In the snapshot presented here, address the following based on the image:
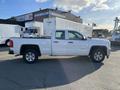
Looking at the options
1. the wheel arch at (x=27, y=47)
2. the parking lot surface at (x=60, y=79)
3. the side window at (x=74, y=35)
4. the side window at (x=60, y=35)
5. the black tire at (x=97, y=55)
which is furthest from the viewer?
the black tire at (x=97, y=55)

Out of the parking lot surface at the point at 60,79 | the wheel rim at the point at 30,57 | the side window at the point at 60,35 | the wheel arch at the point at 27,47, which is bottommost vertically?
the parking lot surface at the point at 60,79

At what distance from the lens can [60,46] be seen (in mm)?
12680

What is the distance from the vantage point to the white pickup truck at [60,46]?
40.8ft

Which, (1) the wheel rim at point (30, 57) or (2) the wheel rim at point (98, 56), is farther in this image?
(2) the wheel rim at point (98, 56)

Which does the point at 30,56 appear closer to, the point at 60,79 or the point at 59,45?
the point at 59,45

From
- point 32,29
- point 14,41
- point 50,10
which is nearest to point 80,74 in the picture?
point 14,41

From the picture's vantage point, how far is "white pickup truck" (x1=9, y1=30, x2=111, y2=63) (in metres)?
12.4

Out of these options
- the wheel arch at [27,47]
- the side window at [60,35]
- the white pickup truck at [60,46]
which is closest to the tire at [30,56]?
the white pickup truck at [60,46]

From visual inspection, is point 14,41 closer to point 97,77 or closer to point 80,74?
point 80,74

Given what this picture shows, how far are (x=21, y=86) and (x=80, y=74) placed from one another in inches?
119

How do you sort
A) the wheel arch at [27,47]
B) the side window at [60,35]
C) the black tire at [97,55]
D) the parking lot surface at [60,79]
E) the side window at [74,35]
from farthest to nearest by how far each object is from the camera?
the black tire at [97,55] < the side window at [74,35] < the side window at [60,35] < the wheel arch at [27,47] < the parking lot surface at [60,79]

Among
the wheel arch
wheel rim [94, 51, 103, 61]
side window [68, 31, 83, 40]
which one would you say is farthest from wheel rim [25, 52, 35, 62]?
wheel rim [94, 51, 103, 61]

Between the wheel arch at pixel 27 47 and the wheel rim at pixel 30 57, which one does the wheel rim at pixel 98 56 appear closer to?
the wheel arch at pixel 27 47

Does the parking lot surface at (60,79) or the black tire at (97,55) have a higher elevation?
the black tire at (97,55)
